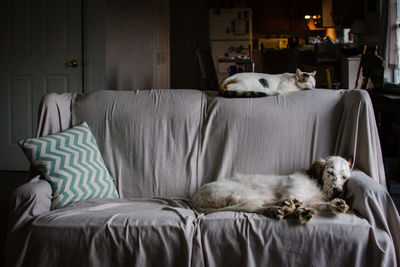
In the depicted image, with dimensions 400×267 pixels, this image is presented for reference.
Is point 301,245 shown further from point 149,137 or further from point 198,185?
point 149,137

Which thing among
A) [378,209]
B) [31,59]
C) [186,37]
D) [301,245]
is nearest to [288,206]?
[301,245]

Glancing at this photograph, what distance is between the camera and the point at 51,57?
4680 millimetres

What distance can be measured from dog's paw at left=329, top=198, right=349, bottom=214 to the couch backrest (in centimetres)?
54

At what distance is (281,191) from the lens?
2.25 metres

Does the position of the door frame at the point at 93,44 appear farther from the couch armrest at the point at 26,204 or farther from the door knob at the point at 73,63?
the couch armrest at the point at 26,204

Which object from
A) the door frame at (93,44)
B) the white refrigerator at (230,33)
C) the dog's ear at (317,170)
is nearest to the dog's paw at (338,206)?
the dog's ear at (317,170)

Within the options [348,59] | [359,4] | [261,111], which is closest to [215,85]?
[348,59]

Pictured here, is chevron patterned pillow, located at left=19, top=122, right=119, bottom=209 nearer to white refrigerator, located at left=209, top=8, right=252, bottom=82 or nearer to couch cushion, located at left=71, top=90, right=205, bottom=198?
couch cushion, located at left=71, top=90, right=205, bottom=198

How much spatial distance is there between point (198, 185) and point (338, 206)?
851 mm

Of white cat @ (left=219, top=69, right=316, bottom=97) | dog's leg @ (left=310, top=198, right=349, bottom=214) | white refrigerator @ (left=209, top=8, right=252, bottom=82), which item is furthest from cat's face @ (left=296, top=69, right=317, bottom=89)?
white refrigerator @ (left=209, top=8, right=252, bottom=82)

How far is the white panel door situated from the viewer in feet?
15.3

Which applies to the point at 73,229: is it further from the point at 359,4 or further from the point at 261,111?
the point at 359,4

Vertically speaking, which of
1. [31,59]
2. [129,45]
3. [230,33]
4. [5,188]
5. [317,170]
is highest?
[230,33]

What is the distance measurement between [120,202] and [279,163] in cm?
90
